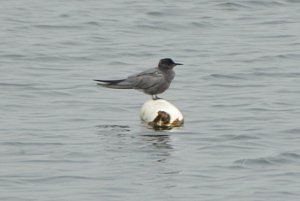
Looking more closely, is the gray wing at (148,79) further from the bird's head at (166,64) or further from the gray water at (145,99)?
the gray water at (145,99)

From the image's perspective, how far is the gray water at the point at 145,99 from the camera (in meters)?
15.2

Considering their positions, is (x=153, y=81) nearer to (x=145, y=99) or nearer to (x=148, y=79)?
(x=148, y=79)

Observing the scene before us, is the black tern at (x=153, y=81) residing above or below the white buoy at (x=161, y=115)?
above

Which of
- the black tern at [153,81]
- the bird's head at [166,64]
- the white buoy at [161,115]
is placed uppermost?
the bird's head at [166,64]

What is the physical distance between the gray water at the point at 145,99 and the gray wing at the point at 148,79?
502 millimetres

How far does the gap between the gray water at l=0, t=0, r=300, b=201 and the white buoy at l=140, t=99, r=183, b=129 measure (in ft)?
0.53

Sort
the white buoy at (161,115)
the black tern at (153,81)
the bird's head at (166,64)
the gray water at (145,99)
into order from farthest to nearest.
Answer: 1. the bird's head at (166,64)
2. the black tern at (153,81)
3. the white buoy at (161,115)
4. the gray water at (145,99)

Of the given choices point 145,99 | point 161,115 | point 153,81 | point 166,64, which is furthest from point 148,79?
point 145,99

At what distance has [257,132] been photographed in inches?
719

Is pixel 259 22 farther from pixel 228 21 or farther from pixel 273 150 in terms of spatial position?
pixel 273 150

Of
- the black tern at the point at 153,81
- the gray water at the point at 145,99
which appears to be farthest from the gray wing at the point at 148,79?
the gray water at the point at 145,99

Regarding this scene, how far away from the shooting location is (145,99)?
68.1 ft

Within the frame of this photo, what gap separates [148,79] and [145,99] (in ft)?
6.02

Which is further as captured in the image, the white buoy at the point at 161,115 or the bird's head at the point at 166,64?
the bird's head at the point at 166,64
